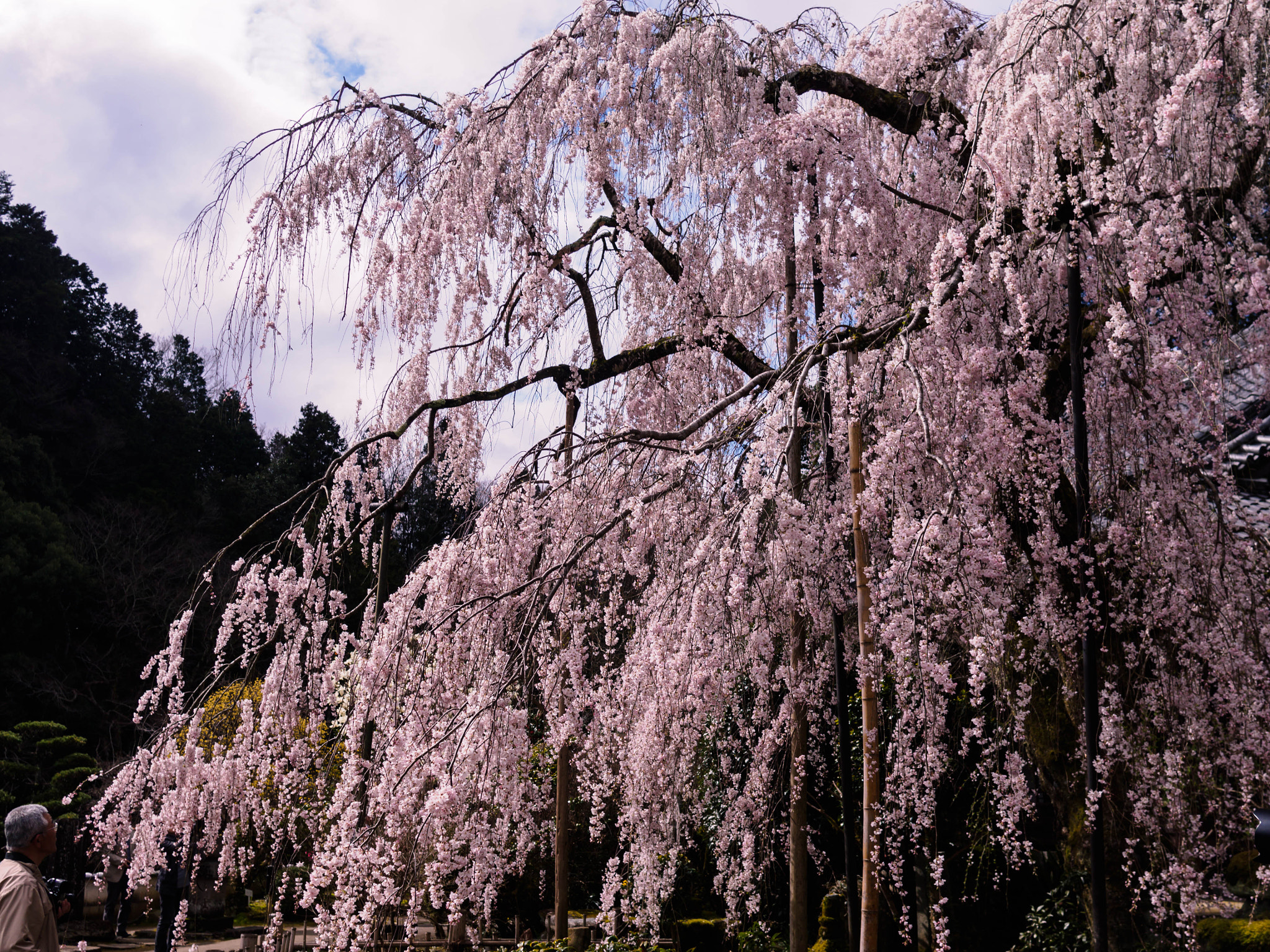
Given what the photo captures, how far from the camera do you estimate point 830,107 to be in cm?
448

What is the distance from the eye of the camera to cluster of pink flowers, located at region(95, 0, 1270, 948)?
3.17m

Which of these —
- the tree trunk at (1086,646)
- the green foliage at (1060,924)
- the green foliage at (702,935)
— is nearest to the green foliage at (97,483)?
the green foliage at (702,935)

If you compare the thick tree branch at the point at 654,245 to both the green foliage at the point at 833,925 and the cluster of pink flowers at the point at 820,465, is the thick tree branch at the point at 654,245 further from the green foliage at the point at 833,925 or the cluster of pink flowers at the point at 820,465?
the green foliage at the point at 833,925

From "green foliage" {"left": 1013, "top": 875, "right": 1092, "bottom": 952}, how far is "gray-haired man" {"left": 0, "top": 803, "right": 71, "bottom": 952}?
4.77m

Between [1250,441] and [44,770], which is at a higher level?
[1250,441]

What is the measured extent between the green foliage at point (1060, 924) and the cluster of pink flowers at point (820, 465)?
100cm

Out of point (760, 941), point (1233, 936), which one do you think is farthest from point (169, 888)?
point (1233, 936)

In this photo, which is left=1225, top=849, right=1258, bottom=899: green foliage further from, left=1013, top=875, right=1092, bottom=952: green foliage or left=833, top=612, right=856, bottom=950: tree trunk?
left=833, top=612, right=856, bottom=950: tree trunk

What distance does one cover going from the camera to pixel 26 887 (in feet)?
9.91

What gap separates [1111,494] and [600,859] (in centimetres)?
691

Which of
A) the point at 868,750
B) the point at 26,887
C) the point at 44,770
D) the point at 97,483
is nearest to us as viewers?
the point at 26,887

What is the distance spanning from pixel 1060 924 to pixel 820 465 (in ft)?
10.5

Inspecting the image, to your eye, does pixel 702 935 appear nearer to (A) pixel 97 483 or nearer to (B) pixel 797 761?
(B) pixel 797 761

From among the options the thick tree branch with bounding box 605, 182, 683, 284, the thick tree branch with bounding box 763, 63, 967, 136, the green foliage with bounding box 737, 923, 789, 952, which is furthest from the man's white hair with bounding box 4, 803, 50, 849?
A: the green foliage with bounding box 737, 923, 789, 952
